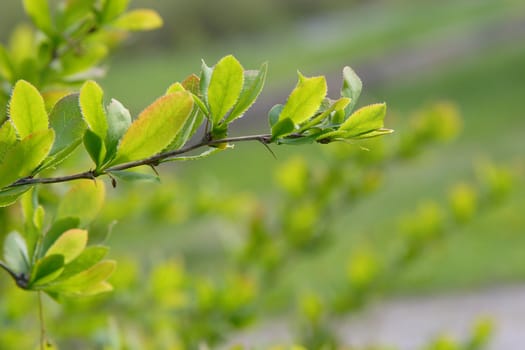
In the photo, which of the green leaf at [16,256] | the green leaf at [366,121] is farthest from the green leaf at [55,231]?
the green leaf at [366,121]

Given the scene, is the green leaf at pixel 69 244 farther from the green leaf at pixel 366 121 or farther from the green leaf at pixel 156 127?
the green leaf at pixel 366 121

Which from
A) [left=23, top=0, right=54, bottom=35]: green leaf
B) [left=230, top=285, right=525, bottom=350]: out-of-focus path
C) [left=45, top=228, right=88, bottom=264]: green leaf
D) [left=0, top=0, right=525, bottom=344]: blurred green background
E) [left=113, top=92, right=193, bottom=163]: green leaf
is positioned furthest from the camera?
[left=0, top=0, right=525, bottom=344]: blurred green background

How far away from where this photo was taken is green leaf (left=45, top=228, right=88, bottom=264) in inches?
22.0

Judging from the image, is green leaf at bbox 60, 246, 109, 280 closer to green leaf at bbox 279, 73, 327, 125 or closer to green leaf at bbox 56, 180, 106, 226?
green leaf at bbox 56, 180, 106, 226

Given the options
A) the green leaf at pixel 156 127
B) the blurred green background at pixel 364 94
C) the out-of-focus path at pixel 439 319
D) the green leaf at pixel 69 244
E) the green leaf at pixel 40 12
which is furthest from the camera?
the blurred green background at pixel 364 94

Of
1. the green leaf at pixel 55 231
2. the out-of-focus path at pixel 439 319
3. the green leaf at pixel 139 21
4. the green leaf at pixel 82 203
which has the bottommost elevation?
the out-of-focus path at pixel 439 319

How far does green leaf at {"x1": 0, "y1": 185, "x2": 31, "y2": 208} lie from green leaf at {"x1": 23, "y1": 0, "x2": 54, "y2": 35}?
31 centimetres

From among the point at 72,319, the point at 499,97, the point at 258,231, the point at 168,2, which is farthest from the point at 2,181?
the point at 168,2

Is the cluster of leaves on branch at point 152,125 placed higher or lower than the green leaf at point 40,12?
lower

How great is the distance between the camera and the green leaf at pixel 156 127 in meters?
0.45

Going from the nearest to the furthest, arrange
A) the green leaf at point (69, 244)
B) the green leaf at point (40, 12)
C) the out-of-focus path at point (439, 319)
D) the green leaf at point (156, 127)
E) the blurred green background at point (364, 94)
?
the green leaf at point (156, 127)
the green leaf at point (69, 244)
the green leaf at point (40, 12)
the out-of-focus path at point (439, 319)
the blurred green background at point (364, 94)

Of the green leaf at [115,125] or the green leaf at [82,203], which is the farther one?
the green leaf at [82,203]

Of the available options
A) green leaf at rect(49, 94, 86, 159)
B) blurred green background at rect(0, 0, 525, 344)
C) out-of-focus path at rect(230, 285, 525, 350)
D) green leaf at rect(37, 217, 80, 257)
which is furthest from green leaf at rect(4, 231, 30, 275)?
out-of-focus path at rect(230, 285, 525, 350)

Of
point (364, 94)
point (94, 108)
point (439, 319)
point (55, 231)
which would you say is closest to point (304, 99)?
point (94, 108)
